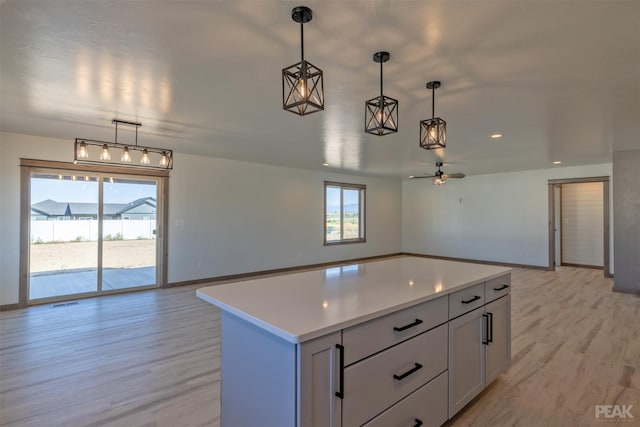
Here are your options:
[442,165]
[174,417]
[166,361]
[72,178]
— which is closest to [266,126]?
[166,361]

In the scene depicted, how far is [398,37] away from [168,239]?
204 inches

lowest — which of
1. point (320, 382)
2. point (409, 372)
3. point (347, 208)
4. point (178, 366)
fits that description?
point (178, 366)

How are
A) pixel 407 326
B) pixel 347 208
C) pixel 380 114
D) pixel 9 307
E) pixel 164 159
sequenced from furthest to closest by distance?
pixel 347 208, pixel 9 307, pixel 164 159, pixel 380 114, pixel 407 326

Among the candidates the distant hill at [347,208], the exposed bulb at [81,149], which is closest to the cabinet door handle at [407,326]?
the exposed bulb at [81,149]

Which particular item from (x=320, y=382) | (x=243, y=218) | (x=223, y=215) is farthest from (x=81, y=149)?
(x=320, y=382)

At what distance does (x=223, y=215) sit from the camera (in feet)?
21.0

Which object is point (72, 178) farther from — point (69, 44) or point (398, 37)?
point (398, 37)

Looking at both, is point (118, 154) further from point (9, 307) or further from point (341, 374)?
point (341, 374)

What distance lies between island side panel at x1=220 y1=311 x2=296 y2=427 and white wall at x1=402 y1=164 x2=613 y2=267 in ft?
26.4

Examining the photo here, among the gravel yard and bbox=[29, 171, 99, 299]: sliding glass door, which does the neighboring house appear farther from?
the gravel yard

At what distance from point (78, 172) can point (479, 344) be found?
585 centimetres

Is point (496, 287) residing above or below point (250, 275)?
above

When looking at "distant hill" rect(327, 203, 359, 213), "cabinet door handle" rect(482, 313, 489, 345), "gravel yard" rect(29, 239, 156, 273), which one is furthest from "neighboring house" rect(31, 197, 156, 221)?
"cabinet door handle" rect(482, 313, 489, 345)

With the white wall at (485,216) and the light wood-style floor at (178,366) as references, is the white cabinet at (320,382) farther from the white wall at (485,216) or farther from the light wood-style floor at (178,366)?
the white wall at (485,216)
